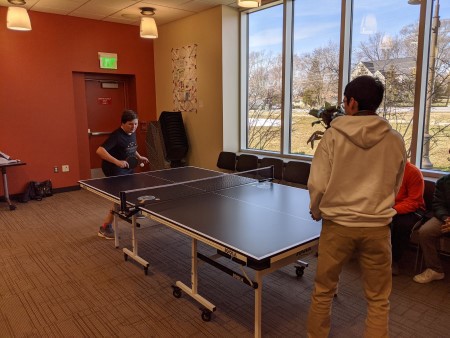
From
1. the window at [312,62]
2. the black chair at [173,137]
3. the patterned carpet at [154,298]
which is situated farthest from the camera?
the black chair at [173,137]

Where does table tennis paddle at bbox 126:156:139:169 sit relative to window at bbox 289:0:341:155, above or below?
below

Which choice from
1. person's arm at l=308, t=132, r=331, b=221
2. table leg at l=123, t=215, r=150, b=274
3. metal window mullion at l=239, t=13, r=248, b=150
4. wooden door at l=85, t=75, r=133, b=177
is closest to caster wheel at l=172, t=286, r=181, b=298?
table leg at l=123, t=215, r=150, b=274

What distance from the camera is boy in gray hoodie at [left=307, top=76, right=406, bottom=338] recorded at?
1837 mm

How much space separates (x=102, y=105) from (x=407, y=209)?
585cm

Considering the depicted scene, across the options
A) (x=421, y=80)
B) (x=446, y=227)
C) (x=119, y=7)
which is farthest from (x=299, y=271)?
(x=119, y=7)

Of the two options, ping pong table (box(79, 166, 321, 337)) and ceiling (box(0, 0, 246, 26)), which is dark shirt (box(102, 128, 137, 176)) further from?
ceiling (box(0, 0, 246, 26))

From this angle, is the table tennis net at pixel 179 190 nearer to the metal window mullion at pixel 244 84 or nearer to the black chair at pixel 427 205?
the black chair at pixel 427 205

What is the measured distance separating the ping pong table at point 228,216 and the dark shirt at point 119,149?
25cm

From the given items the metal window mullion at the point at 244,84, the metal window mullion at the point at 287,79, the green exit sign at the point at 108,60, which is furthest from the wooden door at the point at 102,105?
the metal window mullion at the point at 287,79

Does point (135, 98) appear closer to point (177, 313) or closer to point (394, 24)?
point (394, 24)

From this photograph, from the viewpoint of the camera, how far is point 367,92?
1824 mm

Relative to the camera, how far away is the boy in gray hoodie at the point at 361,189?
1.84 metres

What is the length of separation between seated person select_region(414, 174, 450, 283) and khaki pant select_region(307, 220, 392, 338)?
1506mm

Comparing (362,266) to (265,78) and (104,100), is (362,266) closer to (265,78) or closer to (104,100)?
(265,78)
